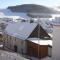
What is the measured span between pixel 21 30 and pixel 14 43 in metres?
0.95

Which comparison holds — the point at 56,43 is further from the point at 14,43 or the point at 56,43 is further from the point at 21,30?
the point at 14,43

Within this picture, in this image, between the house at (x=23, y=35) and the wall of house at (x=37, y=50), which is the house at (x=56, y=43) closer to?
the wall of house at (x=37, y=50)

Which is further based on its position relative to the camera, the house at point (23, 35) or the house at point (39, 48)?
the house at point (23, 35)

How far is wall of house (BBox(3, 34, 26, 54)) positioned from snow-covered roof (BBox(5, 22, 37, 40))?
0.25 meters

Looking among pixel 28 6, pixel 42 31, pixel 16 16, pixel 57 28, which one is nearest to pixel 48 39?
pixel 42 31

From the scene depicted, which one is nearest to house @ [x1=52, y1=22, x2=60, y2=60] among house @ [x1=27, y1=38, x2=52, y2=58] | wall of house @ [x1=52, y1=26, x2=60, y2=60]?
wall of house @ [x1=52, y1=26, x2=60, y2=60]

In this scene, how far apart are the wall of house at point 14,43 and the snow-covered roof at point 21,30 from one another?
25 cm

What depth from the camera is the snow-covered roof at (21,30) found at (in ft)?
55.7

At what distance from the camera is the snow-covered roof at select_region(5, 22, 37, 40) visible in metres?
17.0

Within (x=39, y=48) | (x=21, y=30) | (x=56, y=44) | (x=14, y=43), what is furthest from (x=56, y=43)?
(x=14, y=43)

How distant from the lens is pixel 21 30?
17969 mm

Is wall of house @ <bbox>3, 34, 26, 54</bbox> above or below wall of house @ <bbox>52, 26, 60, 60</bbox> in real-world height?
below

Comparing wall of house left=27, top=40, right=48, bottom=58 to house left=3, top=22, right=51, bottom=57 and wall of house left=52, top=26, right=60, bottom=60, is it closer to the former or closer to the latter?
house left=3, top=22, right=51, bottom=57

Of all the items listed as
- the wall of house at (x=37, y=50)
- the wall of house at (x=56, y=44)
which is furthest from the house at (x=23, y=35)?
the wall of house at (x=56, y=44)
